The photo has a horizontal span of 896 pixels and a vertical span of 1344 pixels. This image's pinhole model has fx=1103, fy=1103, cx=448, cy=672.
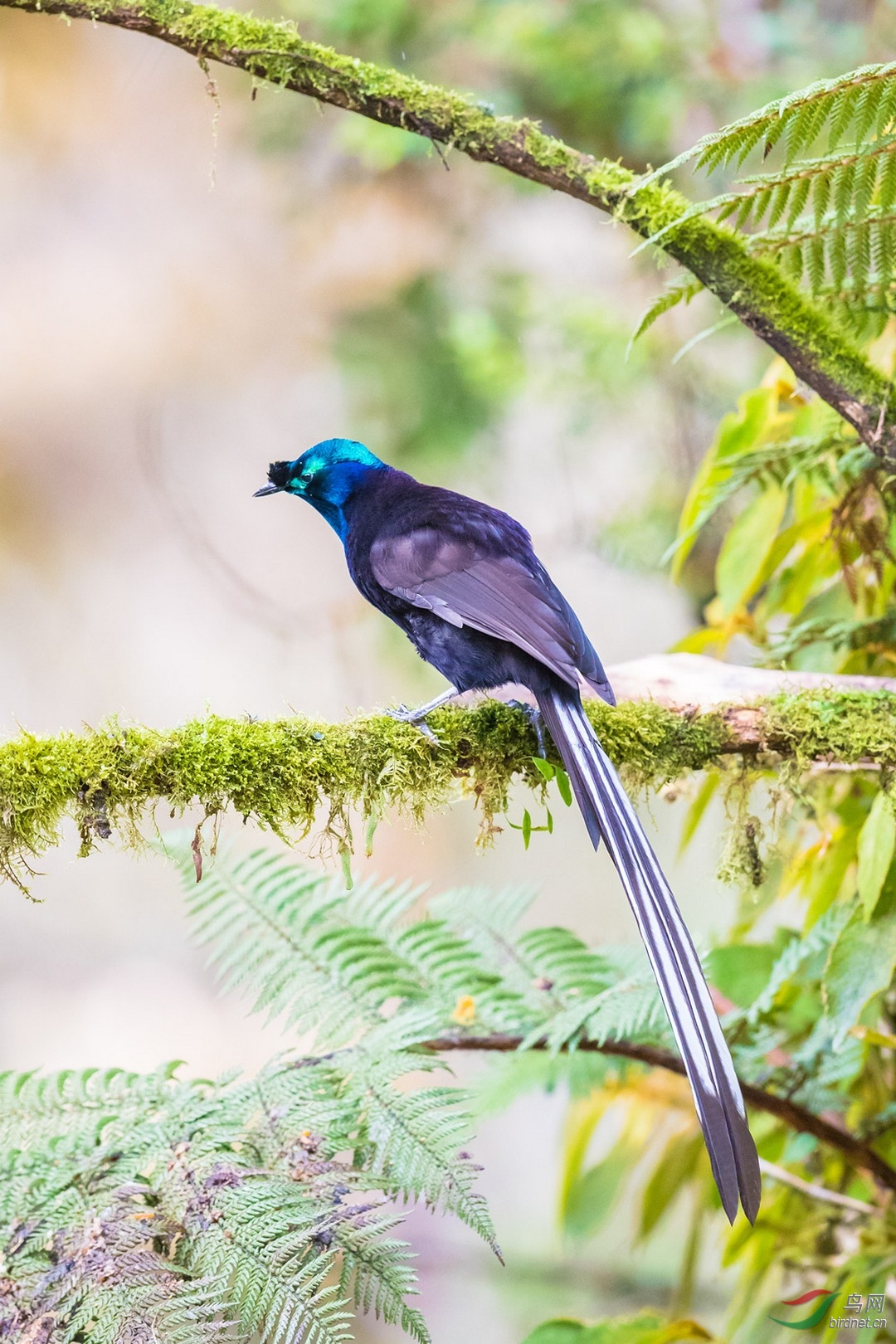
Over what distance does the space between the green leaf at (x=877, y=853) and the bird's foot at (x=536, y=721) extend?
0.41 meters

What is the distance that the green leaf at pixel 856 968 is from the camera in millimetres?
1355

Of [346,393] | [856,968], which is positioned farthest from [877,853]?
[346,393]

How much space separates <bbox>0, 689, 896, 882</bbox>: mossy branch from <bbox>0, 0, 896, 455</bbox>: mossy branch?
367 millimetres

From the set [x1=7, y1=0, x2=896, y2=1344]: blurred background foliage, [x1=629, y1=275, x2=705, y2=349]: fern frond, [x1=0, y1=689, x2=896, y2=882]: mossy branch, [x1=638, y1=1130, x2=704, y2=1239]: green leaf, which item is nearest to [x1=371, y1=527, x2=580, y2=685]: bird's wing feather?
[x1=0, y1=689, x2=896, y2=882]: mossy branch

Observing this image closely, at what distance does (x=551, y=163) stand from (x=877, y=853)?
94 centimetres

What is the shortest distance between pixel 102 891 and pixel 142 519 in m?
1.52

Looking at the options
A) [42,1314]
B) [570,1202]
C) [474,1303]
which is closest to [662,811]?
[474,1303]

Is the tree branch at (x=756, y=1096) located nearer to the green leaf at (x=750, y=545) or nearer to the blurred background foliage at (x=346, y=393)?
the green leaf at (x=750, y=545)

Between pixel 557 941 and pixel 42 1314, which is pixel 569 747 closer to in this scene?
pixel 557 941

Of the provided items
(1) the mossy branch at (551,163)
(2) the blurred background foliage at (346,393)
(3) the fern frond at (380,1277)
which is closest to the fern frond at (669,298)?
(1) the mossy branch at (551,163)

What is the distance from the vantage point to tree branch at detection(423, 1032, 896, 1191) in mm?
1453

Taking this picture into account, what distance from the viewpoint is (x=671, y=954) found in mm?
1080

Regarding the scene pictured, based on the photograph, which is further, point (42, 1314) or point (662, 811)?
point (662, 811)

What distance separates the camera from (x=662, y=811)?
4.84 metres
